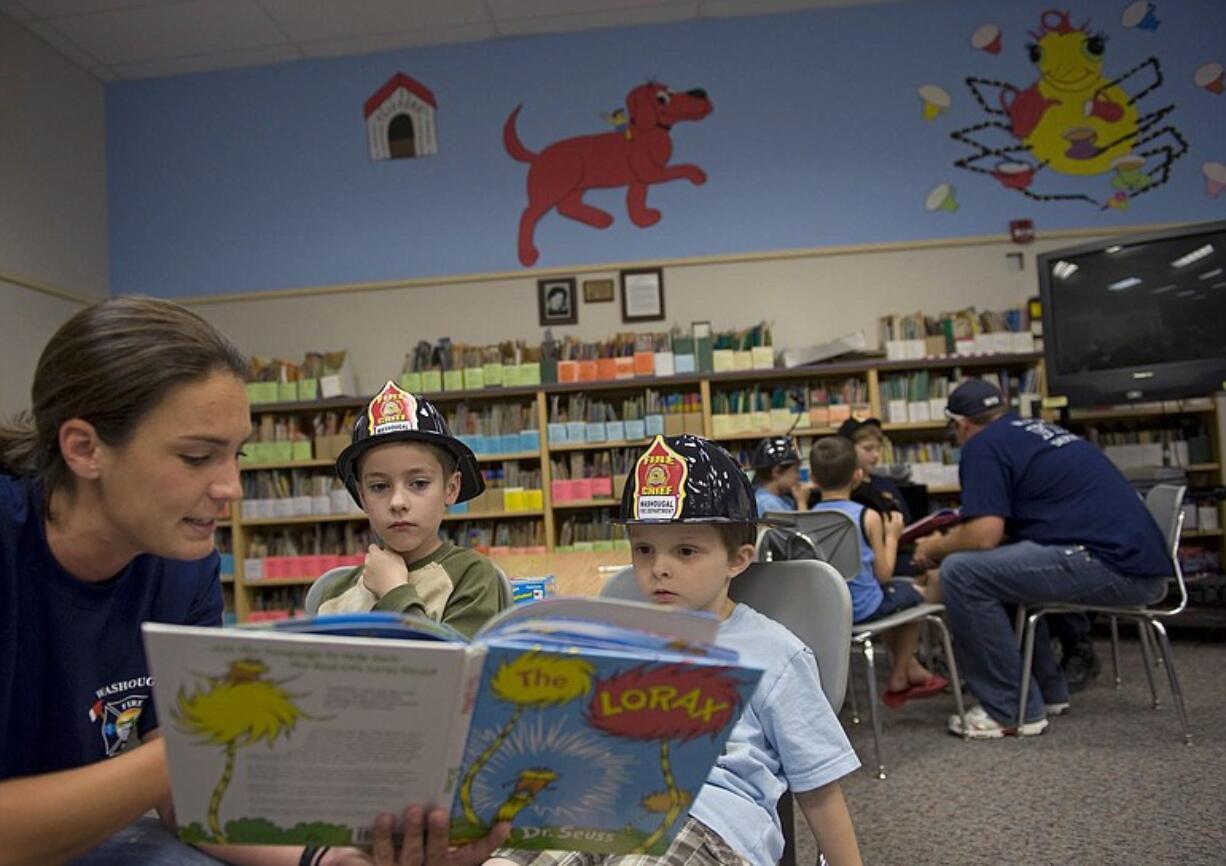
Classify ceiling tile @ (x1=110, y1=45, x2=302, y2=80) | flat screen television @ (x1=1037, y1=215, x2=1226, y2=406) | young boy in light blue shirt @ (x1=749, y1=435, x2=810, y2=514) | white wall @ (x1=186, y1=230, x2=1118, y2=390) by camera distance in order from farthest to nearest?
ceiling tile @ (x1=110, y1=45, x2=302, y2=80) → white wall @ (x1=186, y1=230, x2=1118, y2=390) → flat screen television @ (x1=1037, y1=215, x2=1226, y2=406) → young boy in light blue shirt @ (x1=749, y1=435, x2=810, y2=514)

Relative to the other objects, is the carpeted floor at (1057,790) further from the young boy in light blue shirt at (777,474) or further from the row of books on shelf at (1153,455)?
the row of books on shelf at (1153,455)

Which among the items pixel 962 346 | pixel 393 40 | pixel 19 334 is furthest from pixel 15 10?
pixel 962 346

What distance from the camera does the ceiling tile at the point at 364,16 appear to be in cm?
587

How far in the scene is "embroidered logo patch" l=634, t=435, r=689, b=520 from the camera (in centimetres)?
146

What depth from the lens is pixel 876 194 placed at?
6.11 metres

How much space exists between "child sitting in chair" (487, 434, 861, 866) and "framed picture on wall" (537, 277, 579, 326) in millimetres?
4691

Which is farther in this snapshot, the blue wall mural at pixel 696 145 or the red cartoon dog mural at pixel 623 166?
the red cartoon dog mural at pixel 623 166

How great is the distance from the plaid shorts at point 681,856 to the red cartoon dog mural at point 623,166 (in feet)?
17.7

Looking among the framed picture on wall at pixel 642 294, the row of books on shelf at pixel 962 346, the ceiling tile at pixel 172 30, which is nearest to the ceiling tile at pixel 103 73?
the ceiling tile at pixel 172 30

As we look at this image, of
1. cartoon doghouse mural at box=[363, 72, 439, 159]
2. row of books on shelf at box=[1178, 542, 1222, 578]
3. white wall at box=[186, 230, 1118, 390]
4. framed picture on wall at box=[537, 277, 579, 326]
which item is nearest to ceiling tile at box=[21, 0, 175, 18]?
cartoon doghouse mural at box=[363, 72, 439, 159]

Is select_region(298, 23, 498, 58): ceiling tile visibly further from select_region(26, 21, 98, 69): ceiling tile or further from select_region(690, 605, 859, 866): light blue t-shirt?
select_region(690, 605, 859, 866): light blue t-shirt

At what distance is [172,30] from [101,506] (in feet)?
20.5

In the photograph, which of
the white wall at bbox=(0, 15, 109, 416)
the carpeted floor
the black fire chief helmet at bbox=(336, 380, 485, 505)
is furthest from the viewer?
the white wall at bbox=(0, 15, 109, 416)

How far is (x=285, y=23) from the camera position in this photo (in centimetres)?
605
